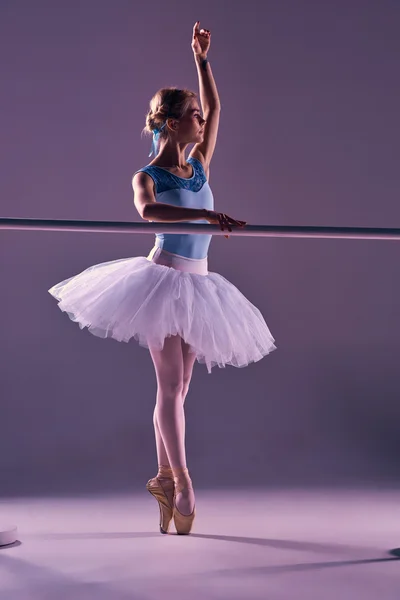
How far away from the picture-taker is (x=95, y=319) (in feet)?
9.05

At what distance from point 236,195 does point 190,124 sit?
153 cm

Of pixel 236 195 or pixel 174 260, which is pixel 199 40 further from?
pixel 236 195

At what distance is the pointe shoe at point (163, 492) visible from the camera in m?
2.85

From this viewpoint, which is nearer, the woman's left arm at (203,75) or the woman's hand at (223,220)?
the woman's hand at (223,220)

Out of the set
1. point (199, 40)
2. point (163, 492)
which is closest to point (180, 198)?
point (199, 40)

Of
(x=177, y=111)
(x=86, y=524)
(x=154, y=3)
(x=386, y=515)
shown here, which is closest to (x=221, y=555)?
(x=86, y=524)

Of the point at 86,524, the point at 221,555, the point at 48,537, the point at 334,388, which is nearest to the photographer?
the point at 221,555

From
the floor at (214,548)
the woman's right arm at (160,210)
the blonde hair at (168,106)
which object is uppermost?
the blonde hair at (168,106)

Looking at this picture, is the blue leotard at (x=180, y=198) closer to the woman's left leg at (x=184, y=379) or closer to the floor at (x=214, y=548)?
the woman's left leg at (x=184, y=379)

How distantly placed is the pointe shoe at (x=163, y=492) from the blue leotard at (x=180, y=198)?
2.45ft

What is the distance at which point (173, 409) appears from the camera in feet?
9.25

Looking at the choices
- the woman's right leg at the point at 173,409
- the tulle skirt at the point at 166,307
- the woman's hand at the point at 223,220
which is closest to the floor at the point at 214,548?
the woman's right leg at the point at 173,409

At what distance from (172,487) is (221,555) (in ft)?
1.37

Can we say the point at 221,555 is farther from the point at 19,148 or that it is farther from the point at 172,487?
the point at 19,148
